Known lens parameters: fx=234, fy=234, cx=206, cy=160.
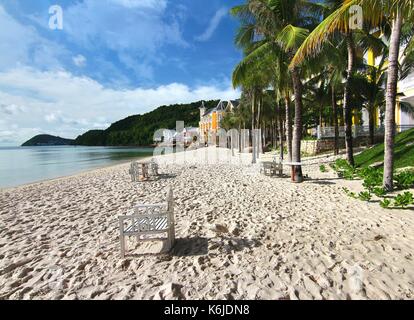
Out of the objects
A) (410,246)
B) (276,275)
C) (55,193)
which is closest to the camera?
(276,275)

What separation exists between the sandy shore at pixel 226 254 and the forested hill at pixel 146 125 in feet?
342

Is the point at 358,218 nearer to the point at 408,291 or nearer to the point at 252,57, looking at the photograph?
the point at 408,291

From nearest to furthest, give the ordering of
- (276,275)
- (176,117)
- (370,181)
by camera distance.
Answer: (276,275) → (370,181) → (176,117)

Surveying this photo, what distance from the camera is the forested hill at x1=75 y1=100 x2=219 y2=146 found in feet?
389

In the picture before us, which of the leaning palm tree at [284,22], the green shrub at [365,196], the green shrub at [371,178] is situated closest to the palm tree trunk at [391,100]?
the green shrub at [371,178]

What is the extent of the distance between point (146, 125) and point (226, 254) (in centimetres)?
13429

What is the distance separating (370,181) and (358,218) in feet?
9.89

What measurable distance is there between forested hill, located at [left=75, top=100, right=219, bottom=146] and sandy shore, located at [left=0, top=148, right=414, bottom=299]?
342ft

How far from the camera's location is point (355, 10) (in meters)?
4.89

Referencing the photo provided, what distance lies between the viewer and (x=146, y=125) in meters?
132

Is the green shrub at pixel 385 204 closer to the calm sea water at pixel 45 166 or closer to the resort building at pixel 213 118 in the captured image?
the calm sea water at pixel 45 166

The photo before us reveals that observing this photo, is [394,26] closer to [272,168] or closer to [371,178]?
[371,178]
